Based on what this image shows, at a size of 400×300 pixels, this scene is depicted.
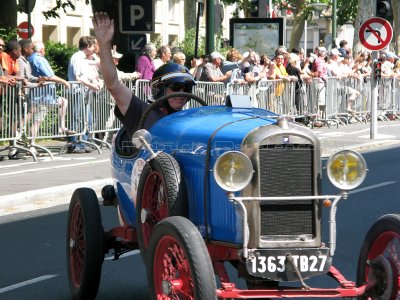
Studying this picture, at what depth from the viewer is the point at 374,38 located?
2377 cm

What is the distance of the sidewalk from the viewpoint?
13734mm

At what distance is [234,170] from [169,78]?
171 centimetres

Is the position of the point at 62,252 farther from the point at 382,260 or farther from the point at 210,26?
the point at 210,26

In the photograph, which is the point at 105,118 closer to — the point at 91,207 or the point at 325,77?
the point at 325,77

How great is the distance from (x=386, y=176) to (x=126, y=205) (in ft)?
30.7

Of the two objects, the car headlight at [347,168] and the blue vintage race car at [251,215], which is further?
the car headlight at [347,168]

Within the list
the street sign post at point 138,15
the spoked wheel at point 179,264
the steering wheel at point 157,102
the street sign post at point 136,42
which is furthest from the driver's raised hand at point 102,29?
the street sign post at point 136,42

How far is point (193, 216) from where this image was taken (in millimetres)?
7043

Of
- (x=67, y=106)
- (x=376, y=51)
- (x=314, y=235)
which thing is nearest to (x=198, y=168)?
(x=314, y=235)

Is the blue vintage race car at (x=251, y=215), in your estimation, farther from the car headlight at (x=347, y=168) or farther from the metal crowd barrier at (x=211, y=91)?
the metal crowd barrier at (x=211, y=91)

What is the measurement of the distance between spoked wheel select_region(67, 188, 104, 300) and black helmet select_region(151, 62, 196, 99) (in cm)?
82

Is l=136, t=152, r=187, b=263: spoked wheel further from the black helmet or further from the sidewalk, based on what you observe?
the sidewalk

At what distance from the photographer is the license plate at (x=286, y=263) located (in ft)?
21.1

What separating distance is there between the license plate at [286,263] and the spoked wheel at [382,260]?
1.02ft
